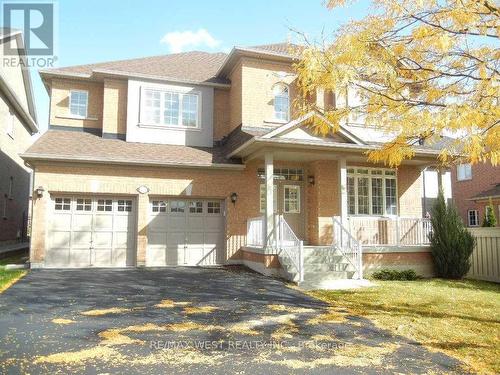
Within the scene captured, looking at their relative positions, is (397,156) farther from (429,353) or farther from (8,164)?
(8,164)

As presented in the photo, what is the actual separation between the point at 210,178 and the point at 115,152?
3.34m

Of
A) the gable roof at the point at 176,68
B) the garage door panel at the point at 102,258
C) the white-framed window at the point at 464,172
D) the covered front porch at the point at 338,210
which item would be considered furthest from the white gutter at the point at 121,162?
the white-framed window at the point at 464,172

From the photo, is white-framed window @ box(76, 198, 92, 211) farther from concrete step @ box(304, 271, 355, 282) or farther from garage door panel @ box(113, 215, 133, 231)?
concrete step @ box(304, 271, 355, 282)

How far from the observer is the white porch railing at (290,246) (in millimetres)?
10820

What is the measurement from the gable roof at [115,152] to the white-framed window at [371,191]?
4.22 metres

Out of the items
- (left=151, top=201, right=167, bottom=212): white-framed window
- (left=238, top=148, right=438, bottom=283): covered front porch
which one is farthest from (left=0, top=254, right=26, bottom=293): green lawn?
(left=238, top=148, right=438, bottom=283): covered front porch

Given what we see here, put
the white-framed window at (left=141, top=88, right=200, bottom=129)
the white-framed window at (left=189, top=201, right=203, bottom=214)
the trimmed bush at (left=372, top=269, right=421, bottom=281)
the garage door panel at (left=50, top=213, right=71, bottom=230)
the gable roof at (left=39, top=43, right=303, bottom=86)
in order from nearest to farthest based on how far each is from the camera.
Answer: the trimmed bush at (left=372, top=269, right=421, bottom=281) < the garage door panel at (left=50, top=213, right=71, bottom=230) < the white-framed window at (left=189, top=201, right=203, bottom=214) < the gable roof at (left=39, top=43, right=303, bottom=86) < the white-framed window at (left=141, top=88, right=200, bottom=129)

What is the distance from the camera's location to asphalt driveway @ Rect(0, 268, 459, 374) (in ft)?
15.6

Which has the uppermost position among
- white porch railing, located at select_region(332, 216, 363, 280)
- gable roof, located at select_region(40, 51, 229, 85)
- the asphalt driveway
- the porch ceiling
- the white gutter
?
gable roof, located at select_region(40, 51, 229, 85)

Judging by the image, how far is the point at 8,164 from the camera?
20.3 meters

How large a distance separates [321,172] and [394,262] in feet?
12.9

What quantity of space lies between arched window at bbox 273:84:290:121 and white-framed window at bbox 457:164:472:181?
63.6ft

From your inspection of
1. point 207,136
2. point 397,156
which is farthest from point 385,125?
point 207,136

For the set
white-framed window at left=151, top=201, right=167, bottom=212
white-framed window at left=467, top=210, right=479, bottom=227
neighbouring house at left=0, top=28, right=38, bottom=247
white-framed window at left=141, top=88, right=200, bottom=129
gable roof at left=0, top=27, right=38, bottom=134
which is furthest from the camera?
white-framed window at left=467, top=210, right=479, bottom=227
